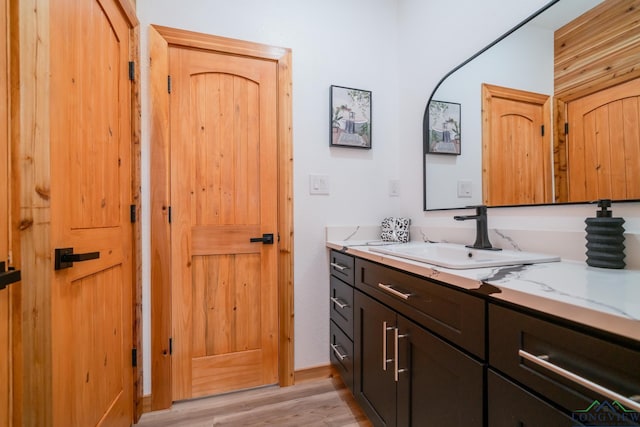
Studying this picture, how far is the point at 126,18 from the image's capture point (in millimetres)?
1431

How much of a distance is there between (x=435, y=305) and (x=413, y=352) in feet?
0.78

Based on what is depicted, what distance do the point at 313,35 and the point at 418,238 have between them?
5.03 ft

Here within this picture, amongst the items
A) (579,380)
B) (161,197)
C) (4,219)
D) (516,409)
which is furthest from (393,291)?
(161,197)

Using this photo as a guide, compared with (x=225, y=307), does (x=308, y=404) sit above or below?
below

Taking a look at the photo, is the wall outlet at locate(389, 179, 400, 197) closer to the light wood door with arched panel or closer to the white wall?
the white wall

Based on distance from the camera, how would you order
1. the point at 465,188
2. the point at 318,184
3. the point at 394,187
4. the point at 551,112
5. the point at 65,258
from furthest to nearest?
the point at 394,187 → the point at 318,184 → the point at 465,188 → the point at 551,112 → the point at 65,258

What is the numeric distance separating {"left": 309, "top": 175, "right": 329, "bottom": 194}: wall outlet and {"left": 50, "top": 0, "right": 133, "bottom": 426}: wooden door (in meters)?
1.03

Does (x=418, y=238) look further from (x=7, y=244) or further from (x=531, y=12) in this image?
(x=7, y=244)

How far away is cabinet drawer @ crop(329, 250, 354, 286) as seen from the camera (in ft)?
4.91

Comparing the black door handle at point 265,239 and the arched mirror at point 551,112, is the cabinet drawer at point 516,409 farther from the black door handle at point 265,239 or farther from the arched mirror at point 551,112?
the black door handle at point 265,239

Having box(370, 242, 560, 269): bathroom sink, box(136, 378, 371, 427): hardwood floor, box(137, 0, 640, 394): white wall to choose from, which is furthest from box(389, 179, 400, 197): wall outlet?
box(136, 378, 371, 427): hardwood floor

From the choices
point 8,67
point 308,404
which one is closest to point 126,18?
point 8,67

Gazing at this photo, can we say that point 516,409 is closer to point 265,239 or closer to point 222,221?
point 265,239

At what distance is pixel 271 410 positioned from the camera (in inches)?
60.4
